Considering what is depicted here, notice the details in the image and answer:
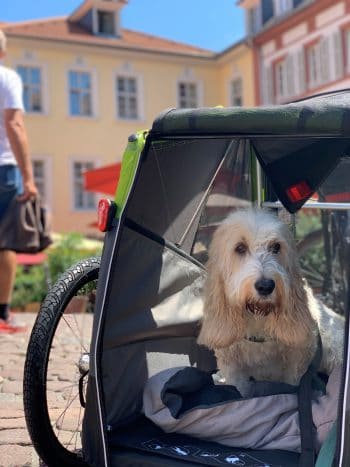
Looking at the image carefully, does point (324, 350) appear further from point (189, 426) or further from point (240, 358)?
point (189, 426)

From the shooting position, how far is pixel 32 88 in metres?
26.5

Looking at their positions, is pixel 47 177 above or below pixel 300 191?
above

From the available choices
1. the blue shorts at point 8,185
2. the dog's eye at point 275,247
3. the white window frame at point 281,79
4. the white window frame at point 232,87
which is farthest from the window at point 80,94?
the dog's eye at point 275,247

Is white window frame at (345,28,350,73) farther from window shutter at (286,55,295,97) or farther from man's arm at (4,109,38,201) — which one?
man's arm at (4,109,38,201)

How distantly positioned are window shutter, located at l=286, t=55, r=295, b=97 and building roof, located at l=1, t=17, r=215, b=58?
5.13 metres

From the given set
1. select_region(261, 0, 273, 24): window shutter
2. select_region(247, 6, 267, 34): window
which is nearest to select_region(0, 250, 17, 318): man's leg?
select_region(247, 6, 267, 34): window

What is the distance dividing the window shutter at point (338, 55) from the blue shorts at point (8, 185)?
19191mm

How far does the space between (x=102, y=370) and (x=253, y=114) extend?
1.14 m

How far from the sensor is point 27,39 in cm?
2602

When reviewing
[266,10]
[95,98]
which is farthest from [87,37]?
[266,10]

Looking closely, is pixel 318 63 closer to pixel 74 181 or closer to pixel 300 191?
pixel 74 181

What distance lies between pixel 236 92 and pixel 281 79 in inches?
124

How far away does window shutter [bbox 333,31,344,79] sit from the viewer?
73.8ft

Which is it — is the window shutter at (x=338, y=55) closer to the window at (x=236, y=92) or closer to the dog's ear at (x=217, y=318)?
the window at (x=236, y=92)
